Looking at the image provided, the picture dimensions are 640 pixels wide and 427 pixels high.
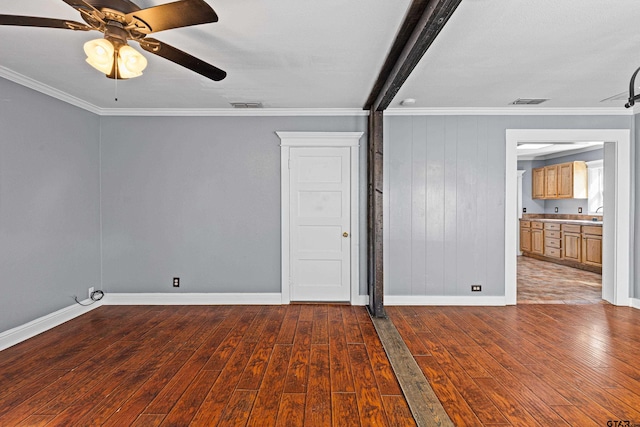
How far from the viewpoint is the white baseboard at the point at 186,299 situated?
453cm

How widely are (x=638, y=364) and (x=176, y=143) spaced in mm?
5131

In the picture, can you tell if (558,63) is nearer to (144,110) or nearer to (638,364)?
(638,364)

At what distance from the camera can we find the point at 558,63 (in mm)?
3037

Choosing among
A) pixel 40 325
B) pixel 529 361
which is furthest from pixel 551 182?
→ pixel 40 325

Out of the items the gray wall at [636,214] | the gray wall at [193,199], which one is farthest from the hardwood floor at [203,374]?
the gray wall at [636,214]

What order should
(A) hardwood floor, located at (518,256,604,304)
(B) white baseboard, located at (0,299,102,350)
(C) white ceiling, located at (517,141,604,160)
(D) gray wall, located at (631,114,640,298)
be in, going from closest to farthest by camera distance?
1. (B) white baseboard, located at (0,299,102,350)
2. (D) gray wall, located at (631,114,640,298)
3. (A) hardwood floor, located at (518,256,604,304)
4. (C) white ceiling, located at (517,141,604,160)

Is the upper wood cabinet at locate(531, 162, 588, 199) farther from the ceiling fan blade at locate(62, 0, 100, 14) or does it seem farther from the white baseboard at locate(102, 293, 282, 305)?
the ceiling fan blade at locate(62, 0, 100, 14)

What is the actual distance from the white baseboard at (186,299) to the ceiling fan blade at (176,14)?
3.36 meters

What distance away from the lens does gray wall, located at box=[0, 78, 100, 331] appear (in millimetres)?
3275

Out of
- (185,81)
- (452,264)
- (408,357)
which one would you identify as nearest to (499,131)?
(452,264)

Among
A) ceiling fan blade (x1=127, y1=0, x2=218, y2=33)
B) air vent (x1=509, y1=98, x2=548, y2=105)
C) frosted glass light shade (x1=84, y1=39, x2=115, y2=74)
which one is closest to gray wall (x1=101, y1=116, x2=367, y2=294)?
air vent (x1=509, y1=98, x2=548, y2=105)

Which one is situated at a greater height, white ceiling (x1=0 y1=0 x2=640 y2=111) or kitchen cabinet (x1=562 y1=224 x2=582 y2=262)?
white ceiling (x1=0 y1=0 x2=640 y2=111)

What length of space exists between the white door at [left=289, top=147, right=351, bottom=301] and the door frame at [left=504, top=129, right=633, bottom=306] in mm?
2010

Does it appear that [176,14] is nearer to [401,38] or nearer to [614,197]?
[401,38]
